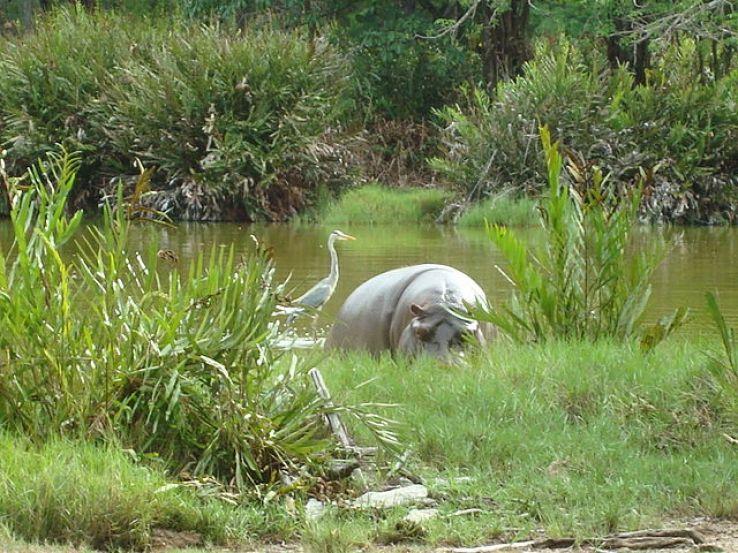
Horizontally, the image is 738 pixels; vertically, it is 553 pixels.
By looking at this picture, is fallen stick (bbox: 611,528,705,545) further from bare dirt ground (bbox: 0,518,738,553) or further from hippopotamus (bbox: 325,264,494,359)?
hippopotamus (bbox: 325,264,494,359)

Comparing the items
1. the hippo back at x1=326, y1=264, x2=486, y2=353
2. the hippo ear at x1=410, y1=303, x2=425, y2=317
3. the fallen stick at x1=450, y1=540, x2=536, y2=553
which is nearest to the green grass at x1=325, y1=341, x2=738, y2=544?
the fallen stick at x1=450, y1=540, x2=536, y2=553

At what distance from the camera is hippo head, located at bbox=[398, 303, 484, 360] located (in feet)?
27.9

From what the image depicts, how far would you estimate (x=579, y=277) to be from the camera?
7883 millimetres

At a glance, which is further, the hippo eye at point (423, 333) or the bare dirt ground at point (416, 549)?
the hippo eye at point (423, 333)

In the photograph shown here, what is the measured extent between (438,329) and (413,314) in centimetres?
24

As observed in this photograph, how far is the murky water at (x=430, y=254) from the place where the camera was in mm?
13500

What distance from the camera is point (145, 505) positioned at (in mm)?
4906

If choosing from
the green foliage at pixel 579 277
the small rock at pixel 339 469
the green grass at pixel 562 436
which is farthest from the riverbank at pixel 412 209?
the small rock at pixel 339 469

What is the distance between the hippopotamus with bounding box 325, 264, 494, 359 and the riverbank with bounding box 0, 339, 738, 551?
593mm

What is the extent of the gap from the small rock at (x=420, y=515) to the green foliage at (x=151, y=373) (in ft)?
1.72

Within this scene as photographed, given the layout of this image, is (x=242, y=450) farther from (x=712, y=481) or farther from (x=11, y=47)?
(x=11, y=47)

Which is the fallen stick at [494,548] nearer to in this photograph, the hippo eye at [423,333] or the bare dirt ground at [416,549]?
the bare dirt ground at [416,549]

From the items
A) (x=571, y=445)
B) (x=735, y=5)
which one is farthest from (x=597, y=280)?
(x=735, y=5)

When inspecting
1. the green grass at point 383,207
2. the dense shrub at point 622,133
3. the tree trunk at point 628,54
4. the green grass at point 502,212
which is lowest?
the green grass at point 383,207
